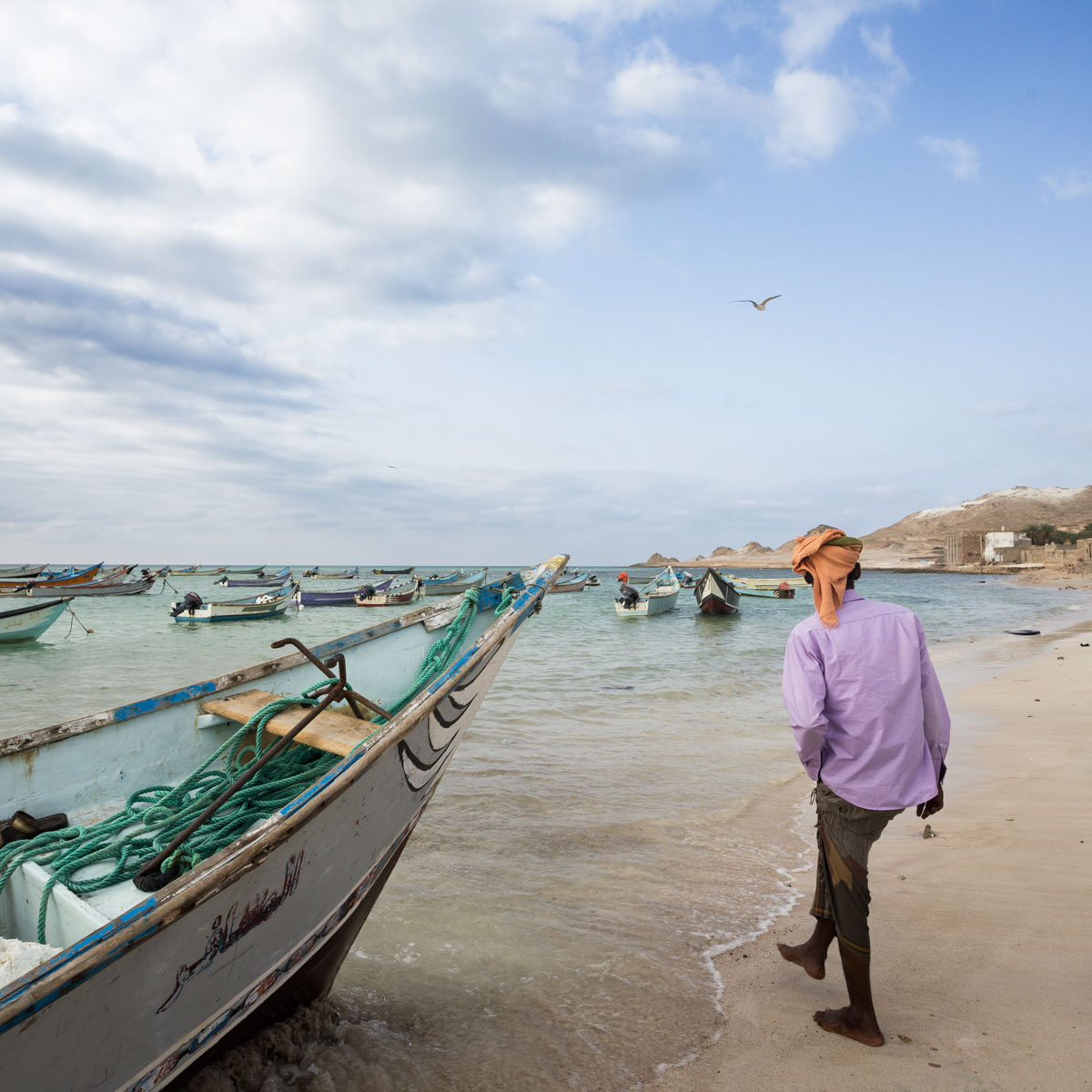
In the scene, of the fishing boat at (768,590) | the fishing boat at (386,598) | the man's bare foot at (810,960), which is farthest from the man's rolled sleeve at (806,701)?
the fishing boat at (768,590)

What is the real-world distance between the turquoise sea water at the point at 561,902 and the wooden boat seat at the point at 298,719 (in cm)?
107

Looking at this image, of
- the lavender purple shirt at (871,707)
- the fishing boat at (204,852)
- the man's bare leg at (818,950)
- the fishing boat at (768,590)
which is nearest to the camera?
the fishing boat at (204,852)

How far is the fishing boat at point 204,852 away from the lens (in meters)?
1.68

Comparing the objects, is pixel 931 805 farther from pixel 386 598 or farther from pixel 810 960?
pixel 386 598

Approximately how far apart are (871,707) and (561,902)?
2488mm

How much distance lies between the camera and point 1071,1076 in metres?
2.36

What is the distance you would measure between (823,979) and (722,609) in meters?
25.2

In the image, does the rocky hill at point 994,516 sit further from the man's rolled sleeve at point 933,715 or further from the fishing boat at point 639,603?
the man's rolled sleeve at point 933,715

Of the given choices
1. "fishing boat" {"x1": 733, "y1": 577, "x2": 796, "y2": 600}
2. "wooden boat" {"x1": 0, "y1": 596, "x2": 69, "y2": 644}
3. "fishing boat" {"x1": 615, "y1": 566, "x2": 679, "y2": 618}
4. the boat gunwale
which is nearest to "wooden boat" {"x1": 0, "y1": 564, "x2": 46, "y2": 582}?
"wooden boat" {"x1": 0, "y1": 596, "x2": 69, "y2": 644}

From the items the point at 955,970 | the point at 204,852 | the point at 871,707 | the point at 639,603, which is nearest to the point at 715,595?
the point at 639,603

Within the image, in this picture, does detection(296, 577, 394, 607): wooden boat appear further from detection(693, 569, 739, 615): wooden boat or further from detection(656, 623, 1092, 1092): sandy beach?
detection(656, 623, 1092, 1092): sandy beach

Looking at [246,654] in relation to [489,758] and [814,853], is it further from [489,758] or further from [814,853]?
[814,853]

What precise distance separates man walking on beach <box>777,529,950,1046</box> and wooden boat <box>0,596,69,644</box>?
2072cm

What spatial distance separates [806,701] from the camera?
2441mm
